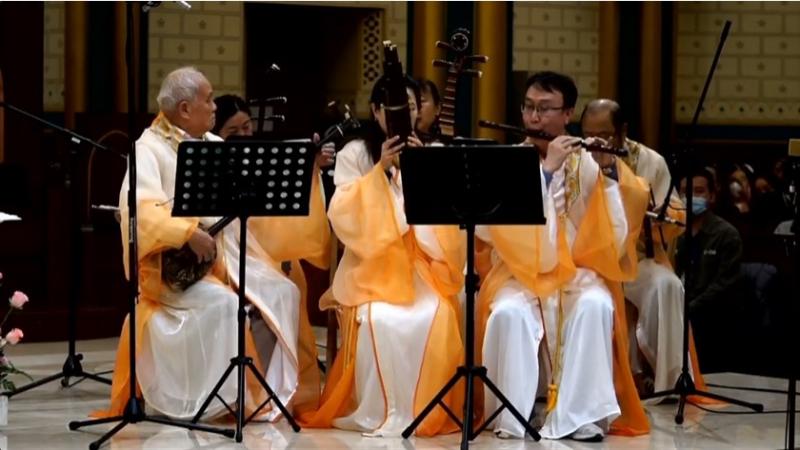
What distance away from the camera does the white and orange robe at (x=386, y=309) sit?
625cm

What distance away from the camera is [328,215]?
21.5 ft

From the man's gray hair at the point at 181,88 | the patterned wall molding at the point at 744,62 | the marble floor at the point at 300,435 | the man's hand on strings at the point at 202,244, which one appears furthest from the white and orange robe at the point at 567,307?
the patterned wall molding at the point at 744,62

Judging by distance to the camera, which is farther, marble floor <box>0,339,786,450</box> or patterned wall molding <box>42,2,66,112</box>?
patterned wall molding <box>42,2,66,112</box>

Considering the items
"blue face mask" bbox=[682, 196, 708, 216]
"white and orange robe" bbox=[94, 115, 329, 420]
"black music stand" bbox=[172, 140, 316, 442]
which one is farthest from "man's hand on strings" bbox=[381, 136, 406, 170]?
"blue face mask" bbox=[682, 196, 708, 216]

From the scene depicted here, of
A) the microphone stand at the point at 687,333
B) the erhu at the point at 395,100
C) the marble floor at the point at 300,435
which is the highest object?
the erhu at the point at 395,100

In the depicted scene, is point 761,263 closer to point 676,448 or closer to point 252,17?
point 676,448

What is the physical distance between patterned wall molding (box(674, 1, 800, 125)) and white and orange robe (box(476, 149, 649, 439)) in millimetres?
7110

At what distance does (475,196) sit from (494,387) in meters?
0.80

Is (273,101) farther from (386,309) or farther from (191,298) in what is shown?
(386,309)

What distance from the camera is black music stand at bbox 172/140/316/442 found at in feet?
18.9

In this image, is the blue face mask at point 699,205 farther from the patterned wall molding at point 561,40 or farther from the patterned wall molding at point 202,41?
the patterned wall molding at point 202,41

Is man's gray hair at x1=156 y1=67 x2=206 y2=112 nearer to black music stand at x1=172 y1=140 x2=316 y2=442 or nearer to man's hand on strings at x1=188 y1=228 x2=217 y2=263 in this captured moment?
A: man's hand on strings at x1=188 y1=228 x2=217 y2=263

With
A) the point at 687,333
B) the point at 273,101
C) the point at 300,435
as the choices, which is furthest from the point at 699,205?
the point at 300,435

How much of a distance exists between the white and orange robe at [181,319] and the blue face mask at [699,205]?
2.41 m
